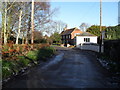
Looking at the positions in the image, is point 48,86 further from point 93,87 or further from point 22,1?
point 22,1

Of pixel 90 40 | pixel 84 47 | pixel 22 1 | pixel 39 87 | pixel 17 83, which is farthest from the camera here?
pixel 90 40

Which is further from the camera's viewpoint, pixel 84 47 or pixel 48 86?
pixel 84 47

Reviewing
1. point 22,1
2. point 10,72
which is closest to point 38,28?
point 22,1

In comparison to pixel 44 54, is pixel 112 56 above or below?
above

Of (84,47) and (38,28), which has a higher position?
(38,28)

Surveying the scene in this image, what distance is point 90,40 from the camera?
49688mm

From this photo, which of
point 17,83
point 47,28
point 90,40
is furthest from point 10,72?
point 90,40

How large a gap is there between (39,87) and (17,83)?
3.64 ft

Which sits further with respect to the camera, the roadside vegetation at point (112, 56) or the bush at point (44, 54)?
the bush at point (44, 54)

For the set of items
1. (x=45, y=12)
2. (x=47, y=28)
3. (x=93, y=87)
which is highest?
(x=45, y=12)

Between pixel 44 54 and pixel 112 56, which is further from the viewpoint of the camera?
pixel 44 54

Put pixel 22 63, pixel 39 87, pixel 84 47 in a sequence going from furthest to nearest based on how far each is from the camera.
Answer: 1. pixel 84 47
2. pixel 22 63
3. pixel 39 87

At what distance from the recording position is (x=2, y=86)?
6324 millimetres

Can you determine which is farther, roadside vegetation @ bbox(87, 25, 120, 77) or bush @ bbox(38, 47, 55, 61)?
bush @ bbox(38, 47, 55, 61)
